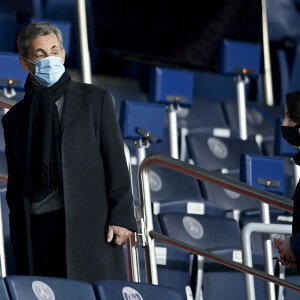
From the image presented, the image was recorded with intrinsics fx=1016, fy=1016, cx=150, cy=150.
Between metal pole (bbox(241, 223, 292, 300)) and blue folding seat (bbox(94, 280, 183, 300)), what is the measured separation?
2.92 feet

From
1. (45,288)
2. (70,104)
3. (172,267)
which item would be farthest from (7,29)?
(45,288)

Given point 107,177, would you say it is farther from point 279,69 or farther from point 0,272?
point 279,69

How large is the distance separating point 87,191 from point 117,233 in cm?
14

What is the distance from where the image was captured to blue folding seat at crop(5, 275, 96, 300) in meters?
2.28

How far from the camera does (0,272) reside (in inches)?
145

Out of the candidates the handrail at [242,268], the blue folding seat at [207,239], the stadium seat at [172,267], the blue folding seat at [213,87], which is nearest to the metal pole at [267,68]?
the blue folding seat at [213,87]

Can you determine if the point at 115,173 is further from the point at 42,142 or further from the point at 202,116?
the point at 202,116

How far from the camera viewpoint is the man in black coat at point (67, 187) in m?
2.80

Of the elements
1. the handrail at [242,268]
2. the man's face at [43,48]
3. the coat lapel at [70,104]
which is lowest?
the handrail at [242,268]

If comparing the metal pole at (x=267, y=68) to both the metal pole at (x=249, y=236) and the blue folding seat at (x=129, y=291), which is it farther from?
the blue folding seat at (x=129, y=291)

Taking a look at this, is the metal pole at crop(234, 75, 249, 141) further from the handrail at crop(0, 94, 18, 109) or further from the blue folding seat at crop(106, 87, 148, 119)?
the handrail at crop(0, 94, 18, 109)

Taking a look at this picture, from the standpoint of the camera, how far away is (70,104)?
2879mm

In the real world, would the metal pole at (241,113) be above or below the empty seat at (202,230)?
above

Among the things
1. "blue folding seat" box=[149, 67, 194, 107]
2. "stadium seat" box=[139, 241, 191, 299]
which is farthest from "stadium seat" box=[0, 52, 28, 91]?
"stadium seat" box=[139, 241, 191, 299]
